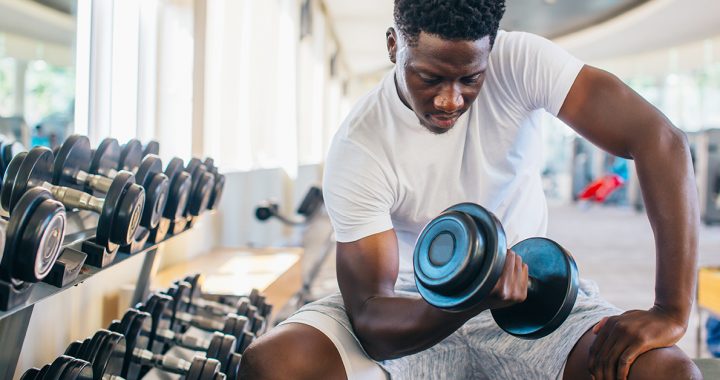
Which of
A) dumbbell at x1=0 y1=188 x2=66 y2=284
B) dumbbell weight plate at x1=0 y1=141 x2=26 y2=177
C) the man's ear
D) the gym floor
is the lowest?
the gym floor

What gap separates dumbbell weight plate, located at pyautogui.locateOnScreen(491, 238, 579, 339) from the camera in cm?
104

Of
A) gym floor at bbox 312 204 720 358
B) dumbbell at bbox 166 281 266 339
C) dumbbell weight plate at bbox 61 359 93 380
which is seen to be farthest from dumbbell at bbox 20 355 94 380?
gym floor at bbox 312 204 720 358

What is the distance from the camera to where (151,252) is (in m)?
1.89

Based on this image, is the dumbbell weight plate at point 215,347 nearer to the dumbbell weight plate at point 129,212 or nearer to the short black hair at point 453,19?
the dumbbell weight plate at point 129,212

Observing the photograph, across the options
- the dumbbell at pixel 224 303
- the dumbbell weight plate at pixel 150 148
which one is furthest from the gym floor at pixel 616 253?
the dumbbell weight plate at pixel 150 148

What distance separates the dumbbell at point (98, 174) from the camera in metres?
1.43

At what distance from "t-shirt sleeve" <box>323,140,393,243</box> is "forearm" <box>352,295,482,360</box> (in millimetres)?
133

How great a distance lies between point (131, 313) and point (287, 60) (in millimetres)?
3792

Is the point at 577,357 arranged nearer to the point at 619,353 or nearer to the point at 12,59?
the point at 619,353

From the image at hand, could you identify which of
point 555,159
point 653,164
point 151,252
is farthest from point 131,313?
point 555,159

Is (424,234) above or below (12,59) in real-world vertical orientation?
below

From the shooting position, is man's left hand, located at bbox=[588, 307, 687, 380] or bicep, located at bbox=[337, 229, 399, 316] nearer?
man's left hand, located at bbox=[588, 307, 687, 380]

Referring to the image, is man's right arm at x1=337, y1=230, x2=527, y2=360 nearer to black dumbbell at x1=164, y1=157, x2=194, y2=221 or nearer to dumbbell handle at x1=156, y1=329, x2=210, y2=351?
black dumbbell at x1=164, y1=157, x2=194, y2=221

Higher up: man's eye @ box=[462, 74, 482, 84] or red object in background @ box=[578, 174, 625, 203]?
man's eye @ box=[462, 74, 482, 84]
